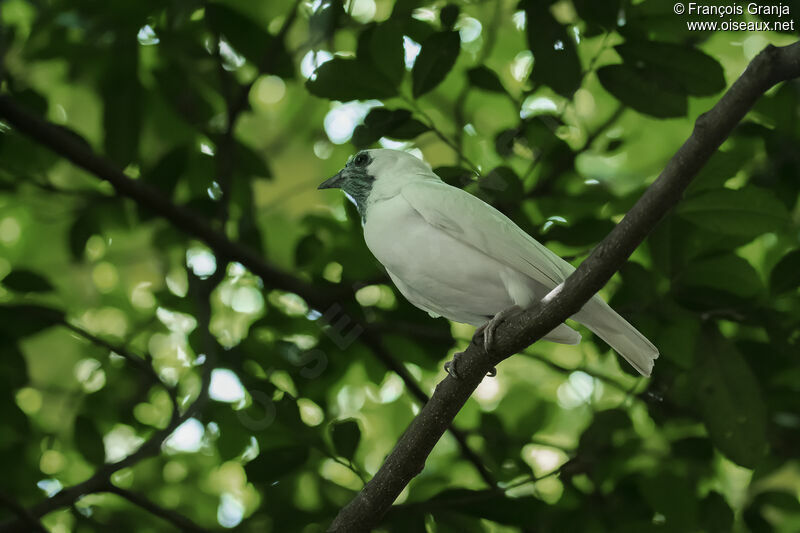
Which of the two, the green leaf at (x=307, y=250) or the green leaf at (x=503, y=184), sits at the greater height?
the green leaf at (x=503, y=184)

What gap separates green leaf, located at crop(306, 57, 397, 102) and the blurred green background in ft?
0.03

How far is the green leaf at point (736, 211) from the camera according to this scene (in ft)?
9.82

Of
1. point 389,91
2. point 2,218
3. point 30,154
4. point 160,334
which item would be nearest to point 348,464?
point 389,91

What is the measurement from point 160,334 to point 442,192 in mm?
2988

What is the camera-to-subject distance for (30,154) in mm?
4492

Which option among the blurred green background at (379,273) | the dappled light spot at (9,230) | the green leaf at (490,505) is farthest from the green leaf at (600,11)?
the dappled light spot at (9,230)

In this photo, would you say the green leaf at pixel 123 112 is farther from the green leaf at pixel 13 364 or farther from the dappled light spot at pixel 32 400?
the dappled light spot at pixel 32 400

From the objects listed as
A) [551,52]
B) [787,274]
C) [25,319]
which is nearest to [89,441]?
[25,319]

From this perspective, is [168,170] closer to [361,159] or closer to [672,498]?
[361,159]

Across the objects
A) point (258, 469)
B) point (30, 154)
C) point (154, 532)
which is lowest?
point (154, 532)

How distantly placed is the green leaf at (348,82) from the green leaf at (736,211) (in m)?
1.34

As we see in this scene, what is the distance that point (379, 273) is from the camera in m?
4.17

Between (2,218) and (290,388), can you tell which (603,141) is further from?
(2,218)

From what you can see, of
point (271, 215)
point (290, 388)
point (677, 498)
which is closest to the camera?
point (677, 498)
